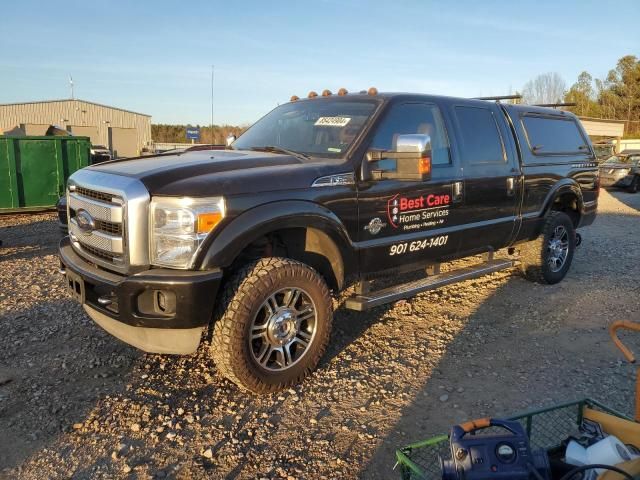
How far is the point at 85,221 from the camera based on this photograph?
3596mm

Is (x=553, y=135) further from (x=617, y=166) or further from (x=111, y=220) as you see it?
(x=617, y=166)

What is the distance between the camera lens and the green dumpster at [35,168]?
1092 centimetres

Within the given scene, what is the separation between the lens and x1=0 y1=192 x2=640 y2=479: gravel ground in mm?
2867

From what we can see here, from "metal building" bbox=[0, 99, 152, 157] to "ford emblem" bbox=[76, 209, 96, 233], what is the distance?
38.1 meters

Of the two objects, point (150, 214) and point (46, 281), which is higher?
point (150, 214)

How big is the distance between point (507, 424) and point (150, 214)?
222 cm

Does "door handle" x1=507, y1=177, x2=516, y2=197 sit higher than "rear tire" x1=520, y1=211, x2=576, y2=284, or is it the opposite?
"door handle" x1=507, y1=177, x2=516, y2=197

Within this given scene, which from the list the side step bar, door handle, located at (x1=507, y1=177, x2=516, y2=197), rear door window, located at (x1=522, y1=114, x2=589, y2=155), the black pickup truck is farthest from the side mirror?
rear door window, located at (x1=522, y1=114, x2=589, y2=155)

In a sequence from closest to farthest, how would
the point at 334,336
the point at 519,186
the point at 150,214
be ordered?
the point at 150,214, the point at 334,336, the point at 519,186

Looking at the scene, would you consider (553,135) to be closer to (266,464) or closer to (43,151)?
(266,464)

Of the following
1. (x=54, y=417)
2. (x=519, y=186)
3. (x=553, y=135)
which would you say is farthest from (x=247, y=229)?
(x=553, y=135)

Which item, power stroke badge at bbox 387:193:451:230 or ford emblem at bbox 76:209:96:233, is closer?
ford emblem at bbox 76:209:96:233

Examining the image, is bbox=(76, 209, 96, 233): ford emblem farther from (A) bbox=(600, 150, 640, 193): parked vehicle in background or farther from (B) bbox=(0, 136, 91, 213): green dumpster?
(A) bbox=(600, 150, 640, 193): parked vehicle in background

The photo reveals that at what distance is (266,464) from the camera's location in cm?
281
